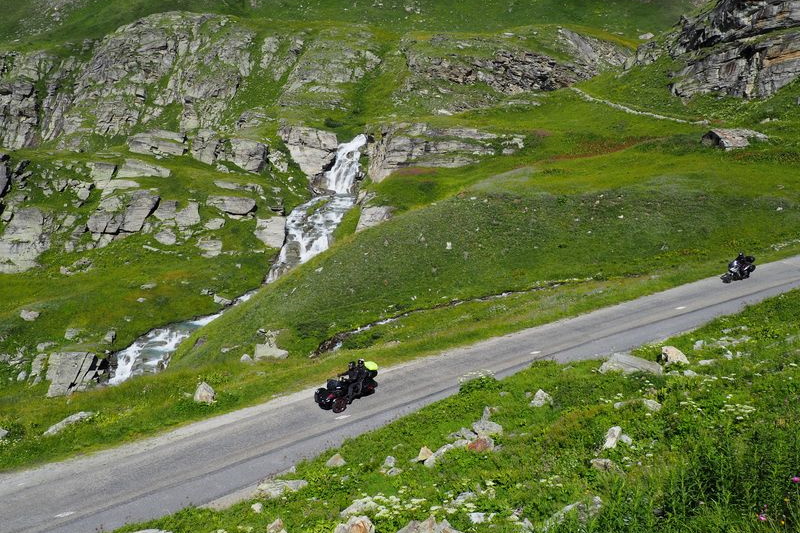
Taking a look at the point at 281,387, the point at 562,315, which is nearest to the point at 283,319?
the point at 281,387

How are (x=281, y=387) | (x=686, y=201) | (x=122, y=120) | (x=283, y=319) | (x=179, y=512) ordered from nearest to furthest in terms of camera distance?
1. (x=179, y=512)
2. (x=281, y=387)
3. (x=283, y=319)
4. (x=686, y=201)
5. (x=122, y=120)

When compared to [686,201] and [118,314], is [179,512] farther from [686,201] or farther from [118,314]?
[118,314]

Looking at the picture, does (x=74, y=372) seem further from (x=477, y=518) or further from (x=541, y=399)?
(x=477, y=518)

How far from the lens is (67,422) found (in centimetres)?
2192

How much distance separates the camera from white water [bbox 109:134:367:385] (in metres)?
62.7

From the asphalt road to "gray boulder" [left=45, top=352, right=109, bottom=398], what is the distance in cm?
4671

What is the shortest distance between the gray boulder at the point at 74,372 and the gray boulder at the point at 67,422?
39717 mm

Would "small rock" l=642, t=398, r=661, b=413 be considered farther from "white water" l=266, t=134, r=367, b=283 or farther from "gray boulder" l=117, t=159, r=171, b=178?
"gray boulder" l=117, t=159, r=171, b=178

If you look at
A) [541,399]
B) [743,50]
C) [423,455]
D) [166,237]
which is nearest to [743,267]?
[541,399]

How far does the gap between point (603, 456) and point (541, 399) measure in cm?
594

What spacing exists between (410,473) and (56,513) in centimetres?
1152

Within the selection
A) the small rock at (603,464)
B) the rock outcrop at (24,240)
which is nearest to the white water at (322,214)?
the rock outcrop at (24,240)

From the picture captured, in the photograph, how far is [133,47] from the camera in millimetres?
189875

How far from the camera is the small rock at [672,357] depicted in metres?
16.8
